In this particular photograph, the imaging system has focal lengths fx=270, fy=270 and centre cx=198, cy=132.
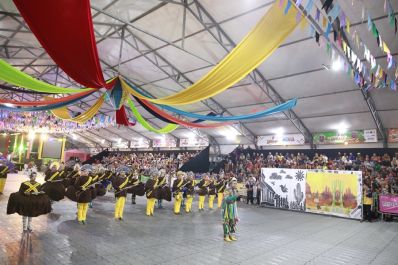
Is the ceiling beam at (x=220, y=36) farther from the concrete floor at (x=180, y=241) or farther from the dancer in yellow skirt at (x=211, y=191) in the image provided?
the concrete floor at (x=180, y=241)

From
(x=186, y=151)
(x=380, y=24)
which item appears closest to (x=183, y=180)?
(x=380, y=24)

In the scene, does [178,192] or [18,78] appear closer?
[18,78]

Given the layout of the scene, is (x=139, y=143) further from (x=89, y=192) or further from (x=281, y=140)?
(x=89, y=192)

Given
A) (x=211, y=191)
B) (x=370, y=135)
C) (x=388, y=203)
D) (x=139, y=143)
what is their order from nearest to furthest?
(x=388, y=203), (x=211, y=191), (x=370, y=135), (x=139, y=143)

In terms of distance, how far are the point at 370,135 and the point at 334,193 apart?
14.7ft

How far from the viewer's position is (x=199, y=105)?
15.4 m

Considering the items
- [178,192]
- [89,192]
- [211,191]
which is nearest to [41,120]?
[178,192]

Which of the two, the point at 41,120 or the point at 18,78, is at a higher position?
the point at 41,120

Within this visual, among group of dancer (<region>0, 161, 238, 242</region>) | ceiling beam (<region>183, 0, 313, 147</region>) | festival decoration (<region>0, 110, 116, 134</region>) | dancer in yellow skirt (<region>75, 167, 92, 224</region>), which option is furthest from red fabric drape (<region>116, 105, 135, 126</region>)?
festival decoration (<region>0, 110, 116, 134</region>)

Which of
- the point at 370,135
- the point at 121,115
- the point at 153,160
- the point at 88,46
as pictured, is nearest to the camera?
the point at 88,46

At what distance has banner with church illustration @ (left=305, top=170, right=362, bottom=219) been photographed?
31.3 feet

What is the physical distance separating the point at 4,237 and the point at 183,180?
5329 mm

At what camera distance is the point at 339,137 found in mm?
13641

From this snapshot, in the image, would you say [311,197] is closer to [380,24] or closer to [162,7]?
[380,24]
